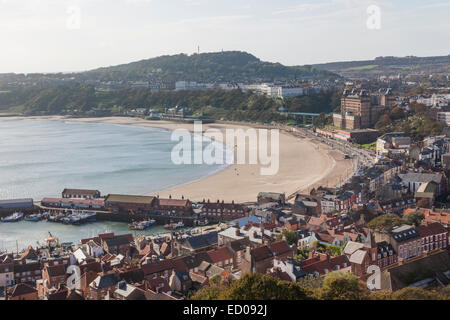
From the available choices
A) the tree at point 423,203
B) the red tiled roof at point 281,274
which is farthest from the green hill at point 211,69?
the red tiled roof at point 281,274

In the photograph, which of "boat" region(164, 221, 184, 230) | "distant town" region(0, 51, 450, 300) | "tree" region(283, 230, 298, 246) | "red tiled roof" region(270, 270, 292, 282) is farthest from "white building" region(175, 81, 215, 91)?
"red tiled roof" region(270, 270, 292, 282)

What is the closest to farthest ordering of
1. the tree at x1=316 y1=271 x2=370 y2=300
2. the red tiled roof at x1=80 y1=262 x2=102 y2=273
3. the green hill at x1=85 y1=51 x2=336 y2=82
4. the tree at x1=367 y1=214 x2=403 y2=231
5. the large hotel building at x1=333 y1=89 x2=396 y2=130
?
the tree at x1=316 y1=271 x2=370 y2=300 → the red tiled roof at x1=80 y1=262 x2=102 y2=273 → the tree at x1=367 y1=214 x2=403 y2=231 → the large hotel building at x1=333 y1=89 x2=396 y2=130 → the green hill at x1=85 y1=51 x2=336 y2=82

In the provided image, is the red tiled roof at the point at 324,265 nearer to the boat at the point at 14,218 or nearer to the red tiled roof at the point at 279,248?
the red tiled roof at the point at 279,248

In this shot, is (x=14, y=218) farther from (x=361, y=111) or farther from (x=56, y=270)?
(x=361, y=111)

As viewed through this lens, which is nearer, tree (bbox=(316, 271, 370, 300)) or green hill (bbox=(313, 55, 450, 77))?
tree (bbox=(316, 271, 370, 300))

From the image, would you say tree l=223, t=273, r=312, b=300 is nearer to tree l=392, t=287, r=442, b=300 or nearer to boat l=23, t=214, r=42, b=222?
tree l=392, t=287, r=442, b=300

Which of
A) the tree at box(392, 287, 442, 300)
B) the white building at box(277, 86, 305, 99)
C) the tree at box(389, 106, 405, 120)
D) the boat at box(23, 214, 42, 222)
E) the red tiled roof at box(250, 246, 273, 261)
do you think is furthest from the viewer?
the white building at box(277, 86, 305, 99)

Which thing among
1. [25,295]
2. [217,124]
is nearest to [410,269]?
[25,295]
